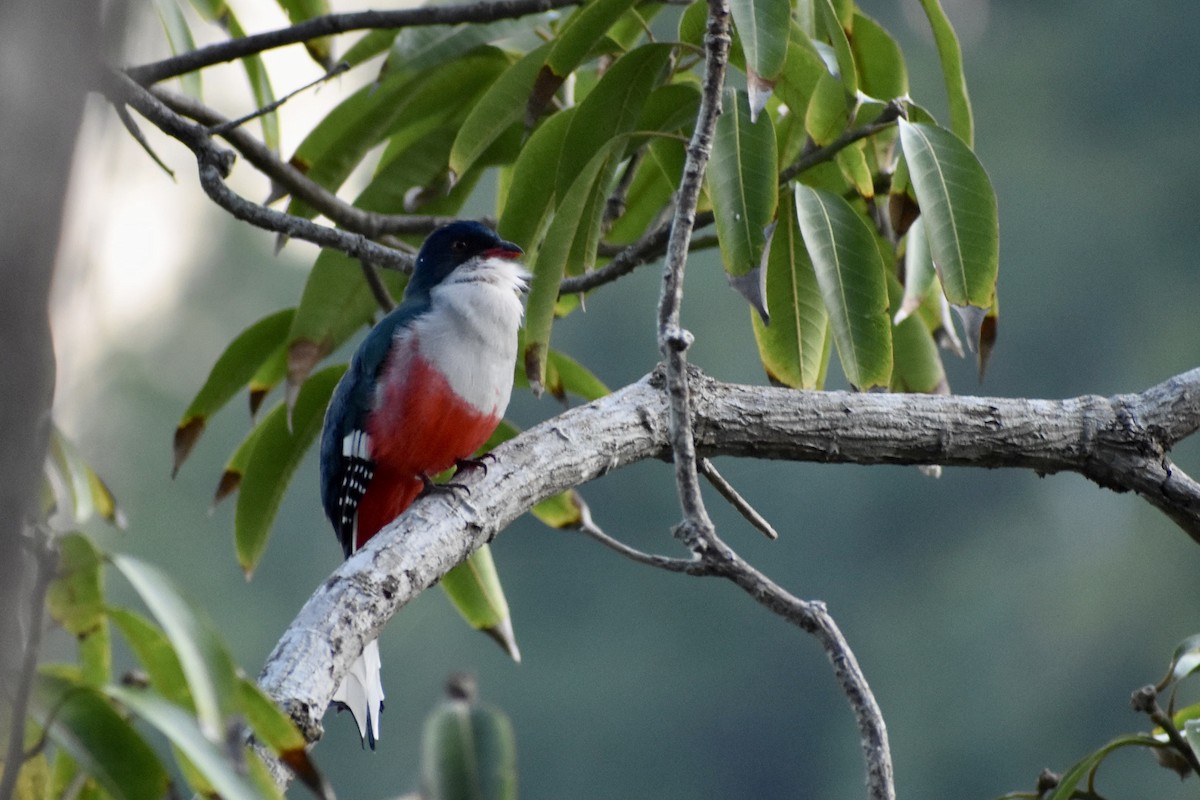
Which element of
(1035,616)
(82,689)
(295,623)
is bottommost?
(82,689)

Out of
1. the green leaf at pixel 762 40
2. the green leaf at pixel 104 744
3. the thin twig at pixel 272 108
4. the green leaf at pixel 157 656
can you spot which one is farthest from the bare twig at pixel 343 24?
the green leaf at pixel 104 744

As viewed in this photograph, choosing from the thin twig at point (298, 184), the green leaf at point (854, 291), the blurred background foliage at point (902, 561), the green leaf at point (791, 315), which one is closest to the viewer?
the green leaf at point (854, 291)

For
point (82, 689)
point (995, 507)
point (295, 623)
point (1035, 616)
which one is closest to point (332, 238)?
point (295, 623)

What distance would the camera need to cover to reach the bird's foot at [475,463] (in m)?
2.50

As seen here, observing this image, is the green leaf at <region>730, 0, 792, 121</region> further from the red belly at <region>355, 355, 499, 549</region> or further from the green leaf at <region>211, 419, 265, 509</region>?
the green leaf at <region>211, 419, 265, 509</region>

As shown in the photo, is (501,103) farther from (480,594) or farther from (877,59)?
(480,594)

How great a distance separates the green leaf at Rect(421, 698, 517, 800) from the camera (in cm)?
186

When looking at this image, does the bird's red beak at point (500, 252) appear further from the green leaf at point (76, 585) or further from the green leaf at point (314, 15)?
the green leaf at point (76, 585)

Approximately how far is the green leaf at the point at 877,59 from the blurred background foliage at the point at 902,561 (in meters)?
14.0

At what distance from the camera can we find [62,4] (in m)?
0.72

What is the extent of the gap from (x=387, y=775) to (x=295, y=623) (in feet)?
63.0

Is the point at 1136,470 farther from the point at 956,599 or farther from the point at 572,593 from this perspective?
the point at 572,593

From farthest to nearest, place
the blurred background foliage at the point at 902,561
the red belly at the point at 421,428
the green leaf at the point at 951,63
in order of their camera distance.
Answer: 1. the blurred background foliage at the point at 902,561
2. the red belly at the point at 421,428
3. the green leaf at the point at 951,63

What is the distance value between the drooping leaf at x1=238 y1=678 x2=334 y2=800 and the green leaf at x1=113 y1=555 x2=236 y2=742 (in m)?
0.07
